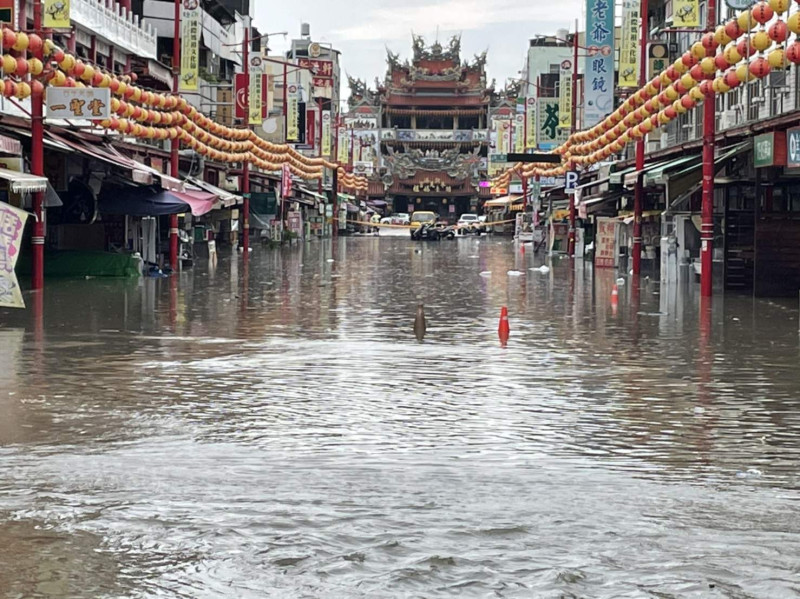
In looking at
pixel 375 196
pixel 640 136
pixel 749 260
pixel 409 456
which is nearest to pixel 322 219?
pixel 375 196

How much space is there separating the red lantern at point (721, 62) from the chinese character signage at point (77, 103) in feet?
41.2

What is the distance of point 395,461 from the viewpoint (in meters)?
10.1

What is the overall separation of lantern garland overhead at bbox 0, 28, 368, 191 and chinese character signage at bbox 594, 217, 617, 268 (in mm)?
14154

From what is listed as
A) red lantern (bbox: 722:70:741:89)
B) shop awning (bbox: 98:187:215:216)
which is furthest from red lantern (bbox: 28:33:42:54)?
red lantern (bbox: 722:70:741:89)

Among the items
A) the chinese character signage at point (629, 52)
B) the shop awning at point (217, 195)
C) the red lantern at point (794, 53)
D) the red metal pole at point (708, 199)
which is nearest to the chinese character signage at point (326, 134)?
the shop awning at point (217, 195)

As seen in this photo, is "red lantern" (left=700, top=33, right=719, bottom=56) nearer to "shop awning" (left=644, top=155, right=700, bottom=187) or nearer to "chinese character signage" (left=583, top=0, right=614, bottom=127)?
"shop awning" (left=644, top=155, right=700, bottom=187)

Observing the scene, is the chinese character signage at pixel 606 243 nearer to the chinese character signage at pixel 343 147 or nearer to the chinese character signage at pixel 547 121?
the chinese character signage at pixel 547 121

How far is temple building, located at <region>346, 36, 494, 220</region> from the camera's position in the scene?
137m

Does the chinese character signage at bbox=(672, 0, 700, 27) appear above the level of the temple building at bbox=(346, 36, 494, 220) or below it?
below

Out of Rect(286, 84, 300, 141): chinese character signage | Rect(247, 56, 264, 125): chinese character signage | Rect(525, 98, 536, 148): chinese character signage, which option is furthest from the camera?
Rect(286, 84, 300, 141): chinese character signage

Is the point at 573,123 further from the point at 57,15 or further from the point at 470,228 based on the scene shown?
the point at 470,228

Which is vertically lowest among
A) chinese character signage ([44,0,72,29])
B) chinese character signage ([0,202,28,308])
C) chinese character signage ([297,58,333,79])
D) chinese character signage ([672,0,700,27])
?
chinese character signage ([0,202,28,308])

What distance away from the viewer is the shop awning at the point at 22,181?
2467 cm

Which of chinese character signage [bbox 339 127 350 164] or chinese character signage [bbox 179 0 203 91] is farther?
chinese character signage [bbox 339 127 350 164]
